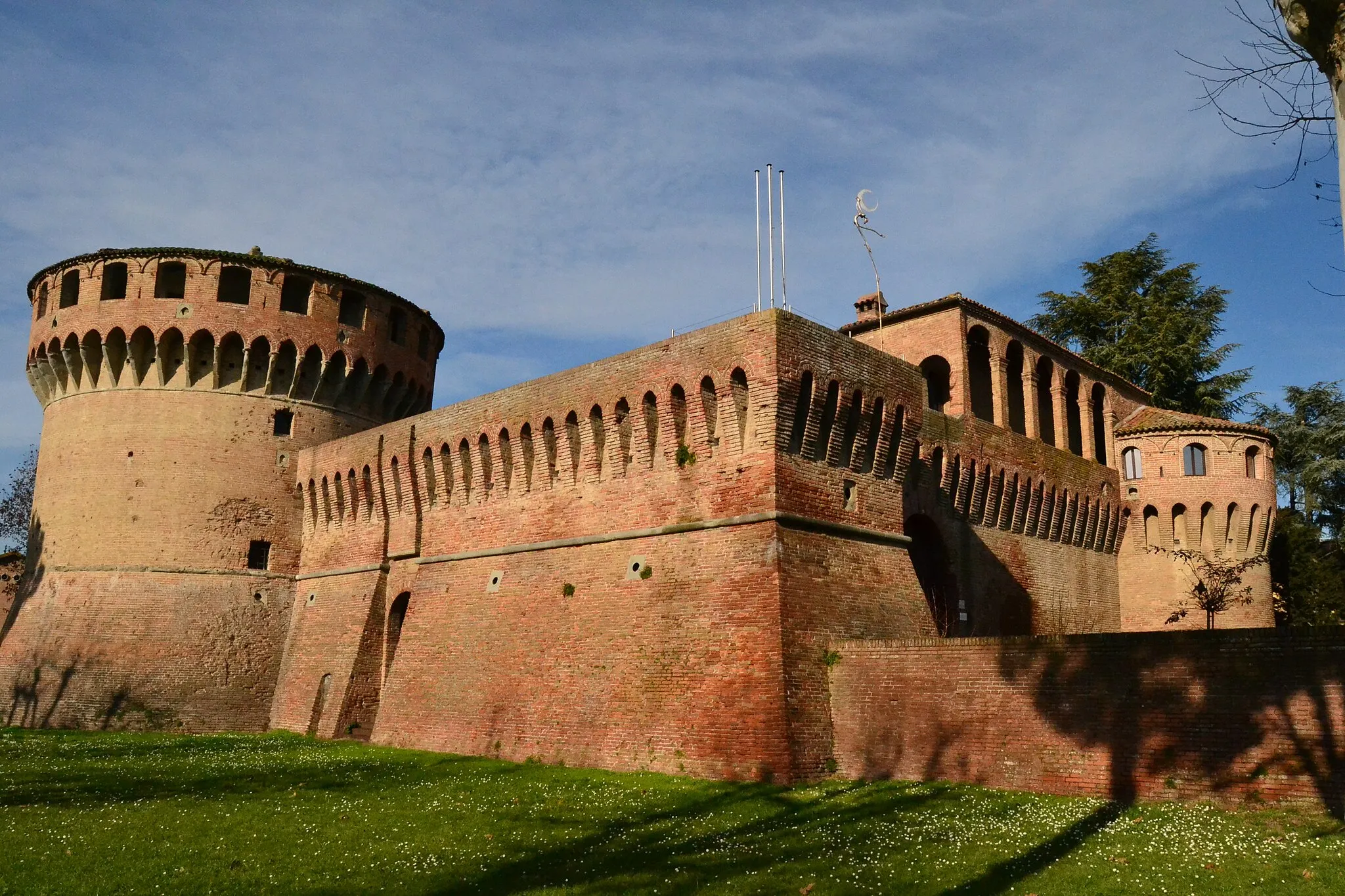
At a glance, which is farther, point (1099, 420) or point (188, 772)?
point (1099, 420)

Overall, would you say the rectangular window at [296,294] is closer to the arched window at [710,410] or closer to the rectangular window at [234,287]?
the rectangular window at [234,287]

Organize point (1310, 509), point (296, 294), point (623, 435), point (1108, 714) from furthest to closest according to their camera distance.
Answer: point (1310, 509) → point (296, 294) → point (623, 435) → point (1108, 714)

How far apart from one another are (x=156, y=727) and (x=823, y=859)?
20.8m

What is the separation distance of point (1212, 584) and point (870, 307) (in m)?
12.2

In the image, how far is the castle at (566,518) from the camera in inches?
656

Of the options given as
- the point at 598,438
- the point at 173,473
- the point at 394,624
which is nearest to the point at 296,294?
the point at 173,473

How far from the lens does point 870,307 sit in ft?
96.8

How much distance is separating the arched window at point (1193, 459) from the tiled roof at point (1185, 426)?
0.48m

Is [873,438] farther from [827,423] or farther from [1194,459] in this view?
[1194,459]

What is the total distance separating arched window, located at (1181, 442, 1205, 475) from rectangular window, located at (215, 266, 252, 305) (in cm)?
2691

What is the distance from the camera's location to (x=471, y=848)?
1112cm

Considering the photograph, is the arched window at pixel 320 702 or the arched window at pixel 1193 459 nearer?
the arched window at pixel 320 702

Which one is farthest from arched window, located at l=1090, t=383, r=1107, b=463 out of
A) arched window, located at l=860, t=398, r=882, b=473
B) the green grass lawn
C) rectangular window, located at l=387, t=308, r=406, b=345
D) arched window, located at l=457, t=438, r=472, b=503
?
rectangular window, located at l=387, t=308, r=406, b=345

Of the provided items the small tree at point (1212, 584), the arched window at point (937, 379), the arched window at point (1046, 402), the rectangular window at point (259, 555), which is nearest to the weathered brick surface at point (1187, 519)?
the small tree at point (1212, 584)
